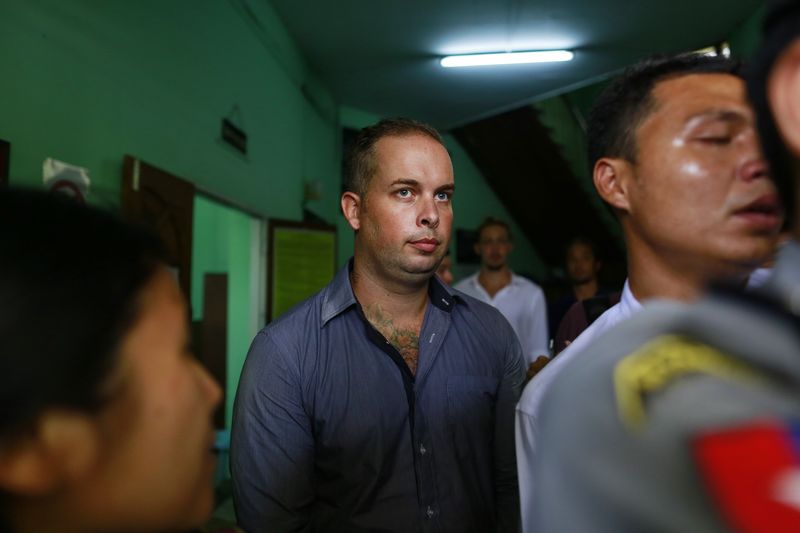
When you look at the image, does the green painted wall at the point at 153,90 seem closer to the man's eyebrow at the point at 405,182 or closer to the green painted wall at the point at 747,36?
the man's eyebrow at the point at 405,182

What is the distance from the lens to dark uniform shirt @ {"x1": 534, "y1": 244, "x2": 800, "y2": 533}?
36 centimetres

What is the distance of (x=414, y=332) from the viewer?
1812 millimetres

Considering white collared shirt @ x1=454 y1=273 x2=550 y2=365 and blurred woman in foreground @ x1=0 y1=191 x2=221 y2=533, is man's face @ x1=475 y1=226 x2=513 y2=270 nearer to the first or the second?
white collared shirt @ x1=454 y1=273 x2=550 y2=365

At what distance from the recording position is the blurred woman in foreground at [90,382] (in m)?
0.62

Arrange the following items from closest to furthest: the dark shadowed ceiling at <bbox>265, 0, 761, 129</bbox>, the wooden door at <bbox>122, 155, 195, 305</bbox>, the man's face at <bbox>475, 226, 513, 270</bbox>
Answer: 1. the wooden door at <bbox>122, 155, 195, 305</bbox>
2. the man's face at <bbox>475, 226, 513, 270</bbox>
3. the dark shadowed ceiling at <bbox>265, 0, 761, 129</bbox>

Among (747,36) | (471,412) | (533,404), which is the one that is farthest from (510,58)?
(533,404)

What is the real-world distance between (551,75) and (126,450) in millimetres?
6013

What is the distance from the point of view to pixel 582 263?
4230 mm

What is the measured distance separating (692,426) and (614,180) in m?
0.93

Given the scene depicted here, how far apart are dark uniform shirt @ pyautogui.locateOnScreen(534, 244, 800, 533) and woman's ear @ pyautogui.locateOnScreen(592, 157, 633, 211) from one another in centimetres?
74

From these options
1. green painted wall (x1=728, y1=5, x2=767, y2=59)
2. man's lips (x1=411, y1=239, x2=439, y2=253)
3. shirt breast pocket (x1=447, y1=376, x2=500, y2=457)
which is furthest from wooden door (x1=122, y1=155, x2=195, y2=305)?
green painted wall (x1=728, y1=5, x2=767, y2=59)

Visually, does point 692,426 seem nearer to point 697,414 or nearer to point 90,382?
point 697,414

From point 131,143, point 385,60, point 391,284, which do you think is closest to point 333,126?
point 385,60

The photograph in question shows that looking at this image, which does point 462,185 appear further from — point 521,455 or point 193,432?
point 193,432
